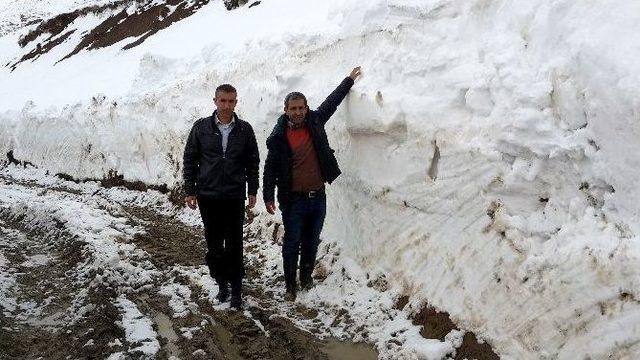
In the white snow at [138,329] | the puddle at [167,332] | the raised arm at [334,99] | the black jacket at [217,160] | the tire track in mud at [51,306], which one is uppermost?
the raised arm at [334,99]

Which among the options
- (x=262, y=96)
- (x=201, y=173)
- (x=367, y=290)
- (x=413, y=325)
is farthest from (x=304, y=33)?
(x=413, y=325)

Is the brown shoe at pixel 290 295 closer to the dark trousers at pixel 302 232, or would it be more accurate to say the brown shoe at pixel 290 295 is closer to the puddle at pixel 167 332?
the dark trousers at pixel 302 232

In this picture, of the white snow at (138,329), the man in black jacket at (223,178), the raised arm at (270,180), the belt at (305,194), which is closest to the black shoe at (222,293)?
the man in black jacket at (223,178)

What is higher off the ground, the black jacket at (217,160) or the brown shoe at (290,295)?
the black jacket at (217,160)

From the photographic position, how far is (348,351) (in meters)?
4.46

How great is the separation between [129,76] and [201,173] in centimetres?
1206

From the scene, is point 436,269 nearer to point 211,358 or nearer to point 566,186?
point 566,186

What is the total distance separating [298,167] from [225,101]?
85 cm

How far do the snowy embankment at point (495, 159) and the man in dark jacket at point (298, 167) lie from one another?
1.65 ft

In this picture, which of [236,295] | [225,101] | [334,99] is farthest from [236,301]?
[334,99]

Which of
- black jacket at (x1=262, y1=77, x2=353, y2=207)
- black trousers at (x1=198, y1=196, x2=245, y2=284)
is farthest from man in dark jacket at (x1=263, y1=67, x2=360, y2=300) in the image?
black trousers at (x1=198, y1=196, x2=245, y2=284)

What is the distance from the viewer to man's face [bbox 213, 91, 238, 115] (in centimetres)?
498

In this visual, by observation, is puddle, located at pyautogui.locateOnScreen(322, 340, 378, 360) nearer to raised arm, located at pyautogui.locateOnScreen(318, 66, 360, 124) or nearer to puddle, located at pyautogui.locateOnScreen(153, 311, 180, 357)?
puddle, located at pyautogui.locateOnScreen(153, 311, 180, 357)

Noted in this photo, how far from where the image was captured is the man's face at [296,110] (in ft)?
16.2
